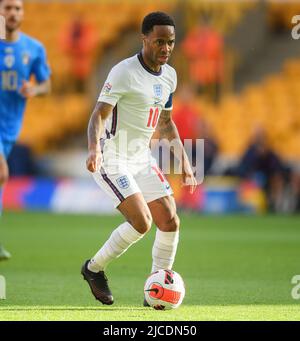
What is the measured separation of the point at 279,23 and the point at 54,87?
5.80 m

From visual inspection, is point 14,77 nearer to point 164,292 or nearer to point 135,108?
point 135,108

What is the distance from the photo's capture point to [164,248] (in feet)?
24.8

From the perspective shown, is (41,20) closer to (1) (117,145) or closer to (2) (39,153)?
(2) (39,153)

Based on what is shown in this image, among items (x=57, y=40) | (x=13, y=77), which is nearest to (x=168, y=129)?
(x=13, y=77)

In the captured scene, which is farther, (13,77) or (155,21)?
(13,77)

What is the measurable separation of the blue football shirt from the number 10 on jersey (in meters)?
3.16

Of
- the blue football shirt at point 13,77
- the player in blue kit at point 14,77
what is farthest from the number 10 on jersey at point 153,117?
the blue football shirt at point 13,77

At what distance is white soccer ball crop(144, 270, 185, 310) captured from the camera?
279 inches

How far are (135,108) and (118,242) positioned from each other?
39.6 inches

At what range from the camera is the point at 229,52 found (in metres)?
24.1

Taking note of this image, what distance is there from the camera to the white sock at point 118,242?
24.0 ft

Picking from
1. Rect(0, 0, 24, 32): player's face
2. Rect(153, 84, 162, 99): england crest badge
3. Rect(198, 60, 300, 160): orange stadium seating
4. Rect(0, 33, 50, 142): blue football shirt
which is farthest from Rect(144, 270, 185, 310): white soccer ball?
Rect(198, 60, 300, 160): orange stadium seating

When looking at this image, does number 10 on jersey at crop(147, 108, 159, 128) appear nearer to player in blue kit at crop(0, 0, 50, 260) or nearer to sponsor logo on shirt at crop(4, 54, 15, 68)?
player in blue kit at crop(0, 0, 50, 260)

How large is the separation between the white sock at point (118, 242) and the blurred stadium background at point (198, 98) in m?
11.8
